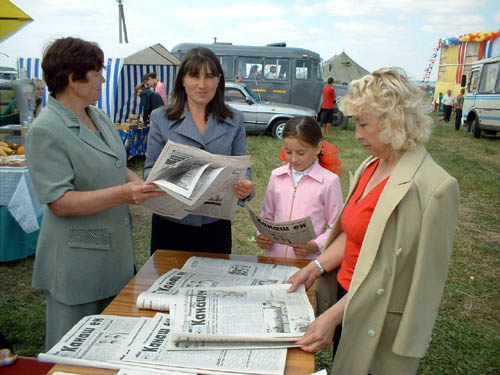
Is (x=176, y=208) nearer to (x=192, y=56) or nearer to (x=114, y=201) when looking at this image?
(x=114, y=201)

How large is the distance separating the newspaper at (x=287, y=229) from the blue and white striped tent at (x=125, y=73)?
20.6ft

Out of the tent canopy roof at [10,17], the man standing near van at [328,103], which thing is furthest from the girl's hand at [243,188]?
the man standing near van at [328,103]

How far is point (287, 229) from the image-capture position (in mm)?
1764

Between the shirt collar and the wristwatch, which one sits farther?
the shirt collar

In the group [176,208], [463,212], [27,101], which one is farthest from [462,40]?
[176,208]

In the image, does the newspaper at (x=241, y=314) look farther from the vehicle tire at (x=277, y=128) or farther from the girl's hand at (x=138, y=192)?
the vehicle tire at (x=277, y=128)

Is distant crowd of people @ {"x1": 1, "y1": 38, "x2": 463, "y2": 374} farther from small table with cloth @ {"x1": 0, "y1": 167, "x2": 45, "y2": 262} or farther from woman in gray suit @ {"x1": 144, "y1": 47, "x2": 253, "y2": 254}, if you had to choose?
small table with cloth @ {"x1": 0, "y1": 167, "x2": 45, "y2": 262}

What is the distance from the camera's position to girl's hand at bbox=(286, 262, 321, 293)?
1458 mm

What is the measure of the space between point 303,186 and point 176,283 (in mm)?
969

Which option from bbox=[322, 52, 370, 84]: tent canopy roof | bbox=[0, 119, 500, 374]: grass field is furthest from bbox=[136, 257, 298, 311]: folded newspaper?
bbox=[322, 52, 370, 84]: tent canopy roof

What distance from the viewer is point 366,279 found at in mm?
1237

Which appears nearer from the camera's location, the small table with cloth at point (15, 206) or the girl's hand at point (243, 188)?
the girl's hand at point (243, 188)

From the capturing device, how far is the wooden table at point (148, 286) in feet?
3.41

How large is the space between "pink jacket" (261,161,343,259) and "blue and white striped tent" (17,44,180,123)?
5.91m
